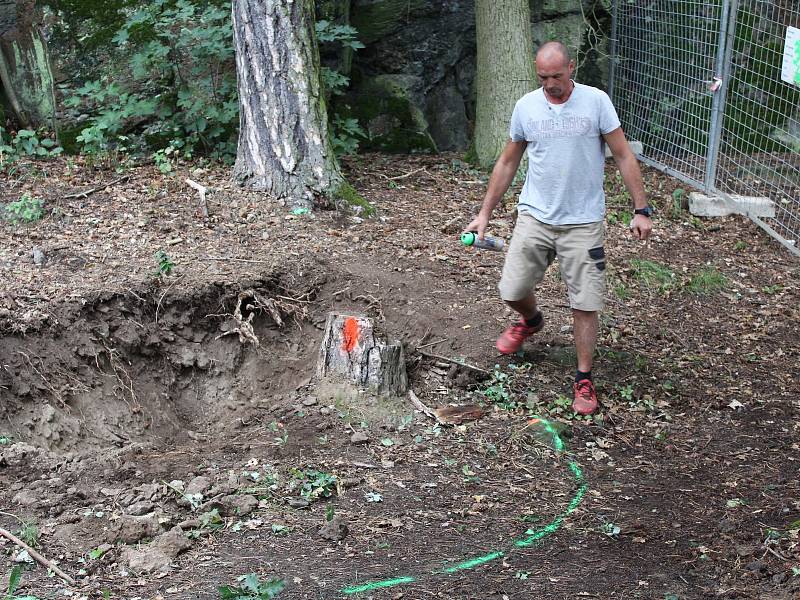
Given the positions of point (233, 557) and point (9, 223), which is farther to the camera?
point (9, 223)

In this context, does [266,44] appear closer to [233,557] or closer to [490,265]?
[490,265]

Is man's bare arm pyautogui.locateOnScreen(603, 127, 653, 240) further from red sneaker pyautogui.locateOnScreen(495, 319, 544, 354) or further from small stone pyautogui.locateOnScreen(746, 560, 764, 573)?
small stone pyautogui.locateOnScreen(746, 560, 764, 573)

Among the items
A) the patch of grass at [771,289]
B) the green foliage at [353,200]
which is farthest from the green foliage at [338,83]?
the patch of grass at [771,289]

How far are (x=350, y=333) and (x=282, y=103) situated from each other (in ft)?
7.93

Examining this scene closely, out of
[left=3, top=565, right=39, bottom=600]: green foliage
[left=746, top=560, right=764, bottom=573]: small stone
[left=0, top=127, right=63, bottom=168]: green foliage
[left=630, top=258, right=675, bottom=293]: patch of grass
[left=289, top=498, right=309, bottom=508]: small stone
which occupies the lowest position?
[left=630, top=258, right=675, bottom=293]: patch of grass

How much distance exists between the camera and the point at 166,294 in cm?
530

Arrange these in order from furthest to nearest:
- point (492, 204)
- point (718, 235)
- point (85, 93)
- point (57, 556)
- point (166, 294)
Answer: point (718, 235) → point (85, 93) → point (166, 294) → point (492, 204) → point (57, 556)

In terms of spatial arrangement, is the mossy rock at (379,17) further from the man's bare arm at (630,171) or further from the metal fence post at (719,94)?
the man's bare arm at (630,171)

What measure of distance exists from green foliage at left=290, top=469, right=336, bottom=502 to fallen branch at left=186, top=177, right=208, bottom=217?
278 centimetres

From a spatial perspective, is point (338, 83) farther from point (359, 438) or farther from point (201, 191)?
point (359, 438)

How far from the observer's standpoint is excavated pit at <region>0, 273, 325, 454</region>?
4766 millimetres

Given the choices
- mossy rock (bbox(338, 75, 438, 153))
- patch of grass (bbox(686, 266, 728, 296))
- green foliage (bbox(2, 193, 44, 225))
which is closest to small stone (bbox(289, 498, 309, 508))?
green foliage (bbox(2, 193, 44, 225))

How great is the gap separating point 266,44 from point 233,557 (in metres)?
4.15

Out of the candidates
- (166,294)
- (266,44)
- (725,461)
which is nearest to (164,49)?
(266,44)
